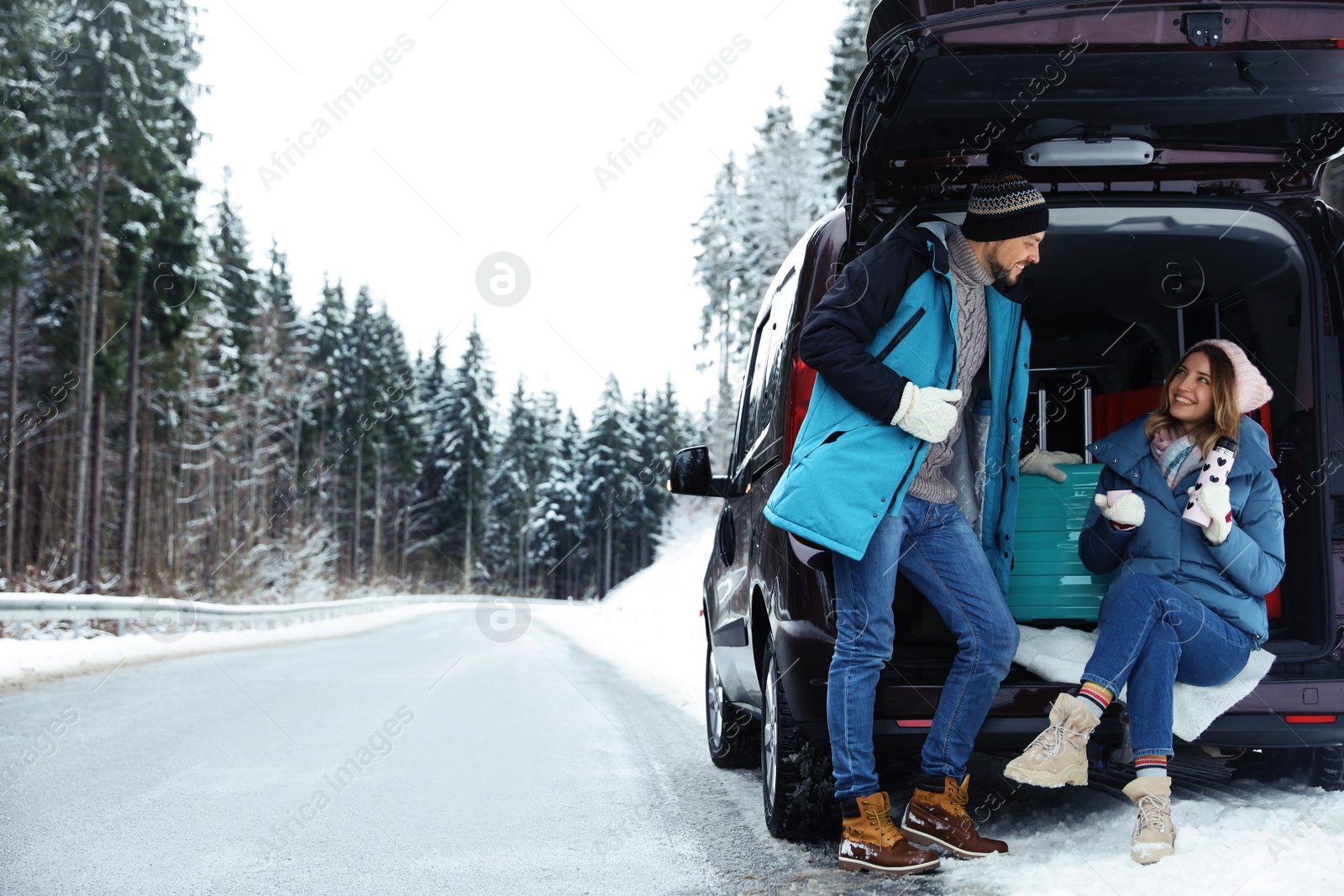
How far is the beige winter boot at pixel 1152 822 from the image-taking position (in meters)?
3.21

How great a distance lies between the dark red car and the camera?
3.08 m

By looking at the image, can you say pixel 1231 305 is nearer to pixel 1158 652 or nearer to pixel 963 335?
pixel 963 335

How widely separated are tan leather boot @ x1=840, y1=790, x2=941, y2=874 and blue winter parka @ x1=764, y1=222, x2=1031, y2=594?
82cm

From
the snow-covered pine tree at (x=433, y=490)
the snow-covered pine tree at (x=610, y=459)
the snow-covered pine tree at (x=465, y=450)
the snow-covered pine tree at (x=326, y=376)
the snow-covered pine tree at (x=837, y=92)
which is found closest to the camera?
the snow-covered pine tree at (x=837, y=92)

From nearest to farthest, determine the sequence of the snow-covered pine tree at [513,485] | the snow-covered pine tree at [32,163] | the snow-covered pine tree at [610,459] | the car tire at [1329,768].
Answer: the car tire at [1329,768] < the snow-covered pine tree at [32,163] < the snow-covered pine tree at [610,459] < the snow-covered pine tree at [513,485]

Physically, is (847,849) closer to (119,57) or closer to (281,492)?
(119,57)

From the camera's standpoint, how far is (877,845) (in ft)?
11.4

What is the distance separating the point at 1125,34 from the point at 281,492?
171 ft

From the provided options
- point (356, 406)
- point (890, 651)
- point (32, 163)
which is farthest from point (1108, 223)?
point (356, 406)

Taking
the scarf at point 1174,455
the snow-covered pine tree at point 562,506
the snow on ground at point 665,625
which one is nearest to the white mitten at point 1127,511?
the scarf at point 1174,455

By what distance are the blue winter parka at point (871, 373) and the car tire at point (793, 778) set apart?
2.16 ft

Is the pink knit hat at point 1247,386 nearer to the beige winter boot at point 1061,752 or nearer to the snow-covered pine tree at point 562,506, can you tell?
the beige winter boot at point 1061,752

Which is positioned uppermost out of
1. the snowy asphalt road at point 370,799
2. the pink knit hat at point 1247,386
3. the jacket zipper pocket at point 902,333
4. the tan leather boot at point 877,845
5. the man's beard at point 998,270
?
the man's beard at point 998,270

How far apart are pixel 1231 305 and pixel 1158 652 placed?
1.94 meters
